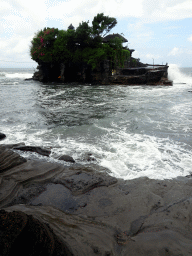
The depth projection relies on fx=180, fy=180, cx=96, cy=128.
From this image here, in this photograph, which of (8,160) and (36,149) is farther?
(36,149)

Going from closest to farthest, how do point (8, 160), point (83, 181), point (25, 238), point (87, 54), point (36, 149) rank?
point (25, 238) → point (83, 181) → point (8, 160) → point (36, 149) → point (87, 54)

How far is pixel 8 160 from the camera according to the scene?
4.89 m

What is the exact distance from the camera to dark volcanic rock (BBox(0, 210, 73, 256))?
6.38 feet

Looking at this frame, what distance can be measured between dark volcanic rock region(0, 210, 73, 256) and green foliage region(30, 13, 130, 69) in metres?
25.7

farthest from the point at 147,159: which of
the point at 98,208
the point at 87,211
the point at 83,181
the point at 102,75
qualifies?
the point at 102,75

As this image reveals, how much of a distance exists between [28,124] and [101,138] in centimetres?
408

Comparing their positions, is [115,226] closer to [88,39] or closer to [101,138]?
[101,138]

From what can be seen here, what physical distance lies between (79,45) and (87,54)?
8.31 feet

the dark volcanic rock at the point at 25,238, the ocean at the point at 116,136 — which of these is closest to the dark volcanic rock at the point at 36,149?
the ocean at the point at 116,136

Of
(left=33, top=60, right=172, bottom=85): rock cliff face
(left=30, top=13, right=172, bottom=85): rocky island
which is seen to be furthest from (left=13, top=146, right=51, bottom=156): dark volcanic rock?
(left=33, top=60, right=172, bottom=85): rock cliff face

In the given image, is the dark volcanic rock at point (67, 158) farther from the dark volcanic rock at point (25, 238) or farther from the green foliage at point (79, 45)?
the green foliage at point (79, 45)

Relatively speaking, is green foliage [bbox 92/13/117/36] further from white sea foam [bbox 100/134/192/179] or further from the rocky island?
white sea foam [bbox 100/134/192/179]

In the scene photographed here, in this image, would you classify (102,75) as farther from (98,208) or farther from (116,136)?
(98,208)

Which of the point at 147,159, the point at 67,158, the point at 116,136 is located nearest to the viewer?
the point at 67,158
